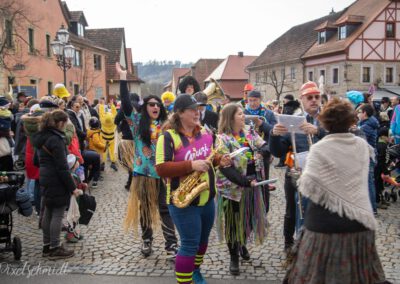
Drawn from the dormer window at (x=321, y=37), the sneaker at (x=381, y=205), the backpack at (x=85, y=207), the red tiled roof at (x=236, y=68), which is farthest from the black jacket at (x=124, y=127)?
the red tiled roof at (x=236, y=68)

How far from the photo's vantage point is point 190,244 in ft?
11.4

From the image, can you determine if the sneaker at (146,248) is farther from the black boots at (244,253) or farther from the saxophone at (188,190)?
the saxophone at (188,190)

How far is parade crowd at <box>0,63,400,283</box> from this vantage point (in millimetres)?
2738

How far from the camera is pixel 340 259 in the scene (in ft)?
8.86

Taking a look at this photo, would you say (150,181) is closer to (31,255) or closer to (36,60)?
(31,255)

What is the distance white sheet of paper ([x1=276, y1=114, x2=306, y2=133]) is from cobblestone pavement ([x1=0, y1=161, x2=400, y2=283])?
160 cm

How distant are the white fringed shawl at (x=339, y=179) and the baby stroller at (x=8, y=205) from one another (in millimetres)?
3401

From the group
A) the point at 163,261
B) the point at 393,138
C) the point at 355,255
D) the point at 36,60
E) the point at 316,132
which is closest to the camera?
the point at 355,255

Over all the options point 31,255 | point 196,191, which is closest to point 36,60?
point 31,255

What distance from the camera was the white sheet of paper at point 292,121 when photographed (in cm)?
373

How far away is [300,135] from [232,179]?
0.84 m

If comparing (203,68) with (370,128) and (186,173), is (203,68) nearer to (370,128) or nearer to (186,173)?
(370,128)

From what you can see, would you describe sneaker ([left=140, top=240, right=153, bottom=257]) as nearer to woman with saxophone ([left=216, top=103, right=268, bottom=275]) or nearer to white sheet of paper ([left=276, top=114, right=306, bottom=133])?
woman with saxophone ([left=216, top=103, right=268, bottom=275])

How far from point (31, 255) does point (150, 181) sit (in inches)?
67.3
